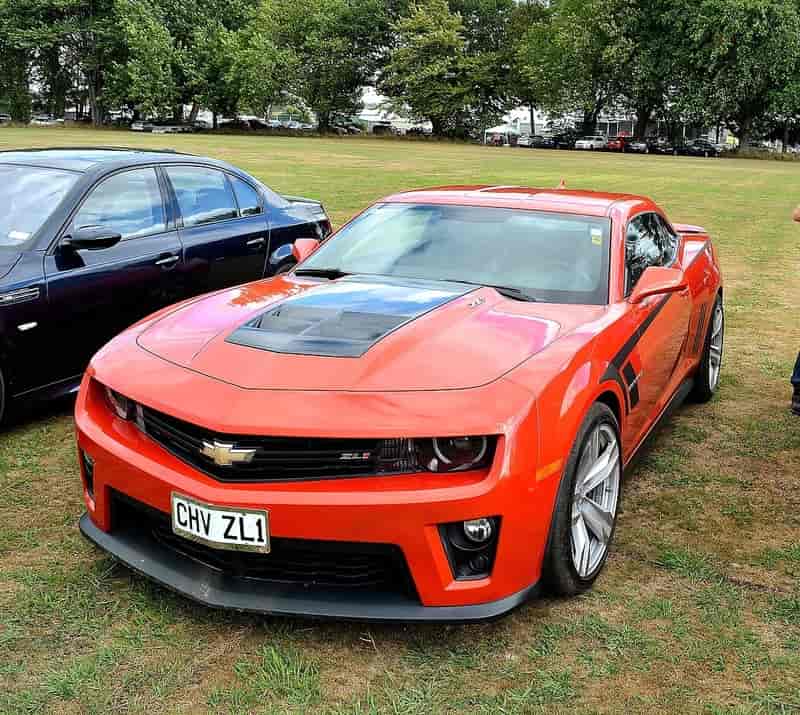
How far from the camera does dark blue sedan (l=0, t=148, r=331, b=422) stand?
4.64 m

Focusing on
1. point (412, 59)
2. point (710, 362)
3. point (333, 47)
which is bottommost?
point (710, 362)

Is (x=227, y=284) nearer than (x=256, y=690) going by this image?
No

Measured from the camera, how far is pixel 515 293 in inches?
149

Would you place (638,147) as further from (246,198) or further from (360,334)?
(360,334)

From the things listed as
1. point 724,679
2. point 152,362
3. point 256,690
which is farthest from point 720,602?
point 152,362

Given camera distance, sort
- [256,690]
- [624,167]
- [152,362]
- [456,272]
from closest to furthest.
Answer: [256,690] → [152,362] → [456,272] → [624,167]

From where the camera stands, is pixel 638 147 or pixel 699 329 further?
pixel 638 147

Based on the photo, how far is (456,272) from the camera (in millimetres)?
3984

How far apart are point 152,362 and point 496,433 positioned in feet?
4.20

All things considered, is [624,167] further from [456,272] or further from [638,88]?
[456,272]

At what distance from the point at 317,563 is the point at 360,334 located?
2.79 feet

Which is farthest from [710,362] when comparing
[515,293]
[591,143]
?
[591,143]

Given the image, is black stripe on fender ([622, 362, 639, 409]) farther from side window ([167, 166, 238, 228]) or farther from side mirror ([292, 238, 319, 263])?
side window ([167, 166, 238, 228])

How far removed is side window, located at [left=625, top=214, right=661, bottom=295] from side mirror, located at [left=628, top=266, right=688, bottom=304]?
102mm
